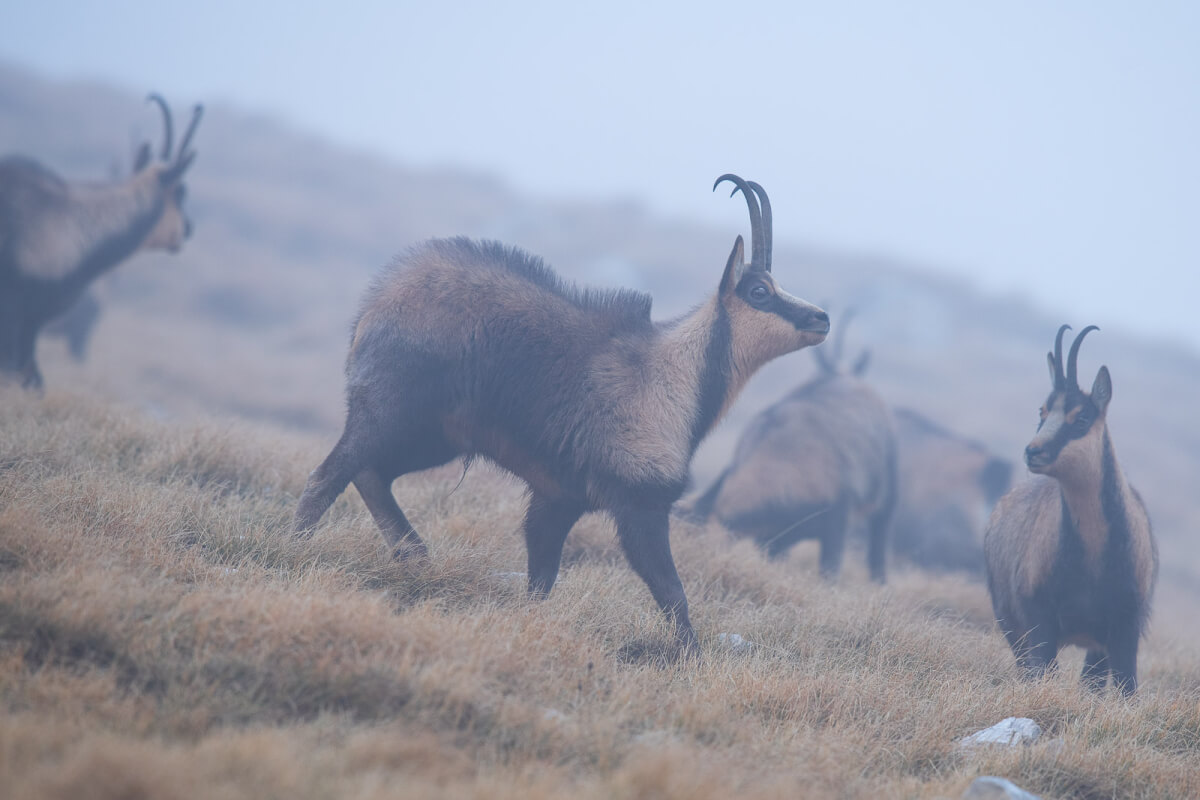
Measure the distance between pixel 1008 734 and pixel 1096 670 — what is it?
236 centimetres

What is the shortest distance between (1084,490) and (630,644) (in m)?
3.17

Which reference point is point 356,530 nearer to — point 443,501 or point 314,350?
point 443,501

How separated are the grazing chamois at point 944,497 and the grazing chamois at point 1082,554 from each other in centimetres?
511

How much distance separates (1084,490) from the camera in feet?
20.2

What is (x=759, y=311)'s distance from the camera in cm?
588

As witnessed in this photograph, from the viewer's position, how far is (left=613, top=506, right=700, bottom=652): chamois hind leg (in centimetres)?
529

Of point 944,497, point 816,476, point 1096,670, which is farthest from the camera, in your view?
→ point 944,497

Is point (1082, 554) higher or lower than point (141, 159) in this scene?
lower

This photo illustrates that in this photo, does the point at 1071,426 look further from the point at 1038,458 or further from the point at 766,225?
the point at 766,225

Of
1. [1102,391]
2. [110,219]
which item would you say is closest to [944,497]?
[1102,391]

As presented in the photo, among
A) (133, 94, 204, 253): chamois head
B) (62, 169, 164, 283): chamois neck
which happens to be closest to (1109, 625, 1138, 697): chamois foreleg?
(62, 169, 164, 283): chamois neck

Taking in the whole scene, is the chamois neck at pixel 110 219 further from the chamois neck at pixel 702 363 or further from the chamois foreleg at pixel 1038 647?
the chamois foreleg at pixel 1038 647

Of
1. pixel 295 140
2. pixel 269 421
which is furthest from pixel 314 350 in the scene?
pixel 295 140

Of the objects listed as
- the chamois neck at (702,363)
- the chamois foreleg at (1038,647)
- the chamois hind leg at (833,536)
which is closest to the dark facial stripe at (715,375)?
the chamois neck at (702,363)
